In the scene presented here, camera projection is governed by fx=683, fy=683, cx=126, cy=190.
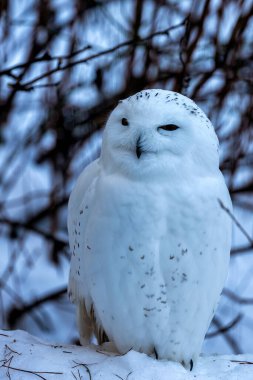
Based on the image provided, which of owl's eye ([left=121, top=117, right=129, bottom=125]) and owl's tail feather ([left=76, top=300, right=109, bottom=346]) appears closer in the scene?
owl's eye ([left=121, top=117, right=129, bottom=125])

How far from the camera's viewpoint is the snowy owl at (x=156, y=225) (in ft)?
6.07

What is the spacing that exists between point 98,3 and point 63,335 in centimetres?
186

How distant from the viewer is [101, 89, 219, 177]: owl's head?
1.82m

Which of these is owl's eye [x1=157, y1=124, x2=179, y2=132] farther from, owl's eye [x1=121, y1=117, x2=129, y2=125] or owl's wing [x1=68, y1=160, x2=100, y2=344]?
owl's wing [x1=68, y1=160, x2=100, y2=344]

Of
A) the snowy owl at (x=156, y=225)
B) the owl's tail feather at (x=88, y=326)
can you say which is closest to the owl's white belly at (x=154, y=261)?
the snowy owl at (x=156, y=225)

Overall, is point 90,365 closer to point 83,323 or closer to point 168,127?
point 83,323

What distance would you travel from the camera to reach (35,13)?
3.58m

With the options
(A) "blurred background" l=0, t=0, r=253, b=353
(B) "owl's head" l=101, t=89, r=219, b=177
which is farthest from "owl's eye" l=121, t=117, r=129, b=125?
(A) "blurred background" l=0, t=0, r=253, b=353

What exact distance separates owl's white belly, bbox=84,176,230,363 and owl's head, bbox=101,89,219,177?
6 centimetres

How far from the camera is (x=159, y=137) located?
182 cm

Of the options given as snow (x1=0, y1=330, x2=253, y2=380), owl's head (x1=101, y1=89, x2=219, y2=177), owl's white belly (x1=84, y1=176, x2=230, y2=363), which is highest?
owl's head (x1=101, y1=89, x2=219, y2=177)

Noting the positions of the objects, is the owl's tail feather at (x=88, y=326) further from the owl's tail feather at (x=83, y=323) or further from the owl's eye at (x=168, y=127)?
the owl's eye at (x=168, y=127)

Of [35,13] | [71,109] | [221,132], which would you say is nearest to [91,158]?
[71,109]

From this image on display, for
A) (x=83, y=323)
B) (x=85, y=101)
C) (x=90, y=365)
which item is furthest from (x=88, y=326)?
(x=85, y=101)
